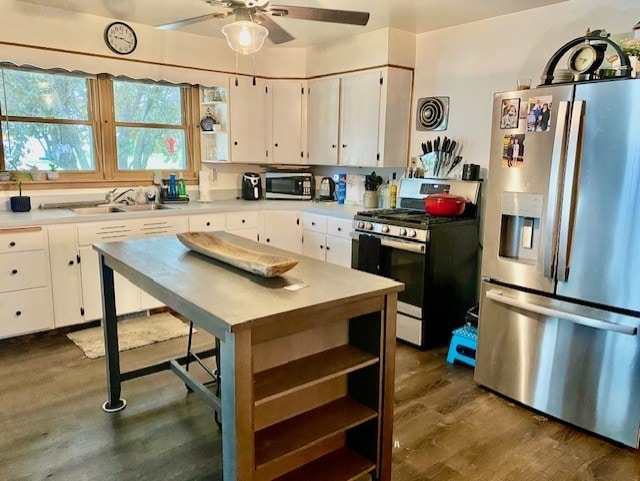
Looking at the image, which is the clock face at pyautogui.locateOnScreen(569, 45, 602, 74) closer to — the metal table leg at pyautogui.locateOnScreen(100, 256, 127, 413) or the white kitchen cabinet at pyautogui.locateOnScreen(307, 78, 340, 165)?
the white kitchen cabinet at pyautogui.locateOnScreen(307, 78, 340, 165)

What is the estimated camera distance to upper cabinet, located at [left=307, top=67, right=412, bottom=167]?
13.3 feet

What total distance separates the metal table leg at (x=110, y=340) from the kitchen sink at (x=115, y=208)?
1.51 metres

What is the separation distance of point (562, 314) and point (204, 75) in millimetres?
3595

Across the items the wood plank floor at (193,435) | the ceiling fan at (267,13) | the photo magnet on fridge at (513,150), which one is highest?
the ceiling fan at (267,13)

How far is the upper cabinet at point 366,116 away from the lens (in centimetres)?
405

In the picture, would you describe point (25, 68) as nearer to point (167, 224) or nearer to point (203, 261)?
point (167, 224)

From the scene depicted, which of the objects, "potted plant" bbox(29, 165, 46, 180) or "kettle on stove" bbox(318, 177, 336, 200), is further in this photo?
"kettle on stove" bbox(318, 177, 336, 200)

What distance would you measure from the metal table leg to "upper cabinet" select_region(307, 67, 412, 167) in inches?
97.7

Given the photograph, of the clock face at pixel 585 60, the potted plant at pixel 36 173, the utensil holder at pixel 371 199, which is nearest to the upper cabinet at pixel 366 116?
the utensil holder at pixel 371 199

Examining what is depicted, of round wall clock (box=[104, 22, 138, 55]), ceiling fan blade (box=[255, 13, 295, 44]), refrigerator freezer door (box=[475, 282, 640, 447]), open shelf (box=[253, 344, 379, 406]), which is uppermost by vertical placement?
round wall clock (box=[104, 22, 138, 55])

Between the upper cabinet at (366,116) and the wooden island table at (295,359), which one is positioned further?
the upper cabinet at (366,116)

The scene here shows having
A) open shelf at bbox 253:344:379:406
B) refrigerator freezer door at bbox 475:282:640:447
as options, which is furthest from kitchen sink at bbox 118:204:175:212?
refrigerator freezer door at bbox 475:282:640:447

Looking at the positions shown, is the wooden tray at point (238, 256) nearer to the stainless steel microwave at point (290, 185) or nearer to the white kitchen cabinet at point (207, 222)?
the white kitchen cabinet at point (207, 222)

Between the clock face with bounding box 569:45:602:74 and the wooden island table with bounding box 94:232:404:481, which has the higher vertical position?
the clock face with bounding box 569:45:602:74
